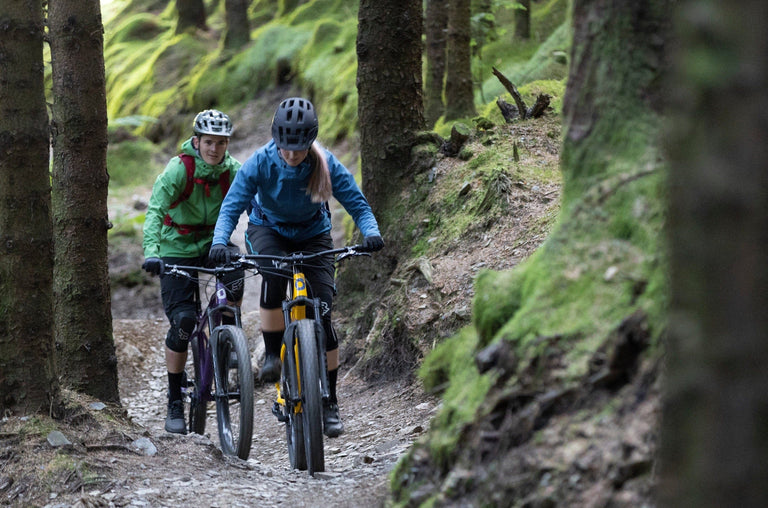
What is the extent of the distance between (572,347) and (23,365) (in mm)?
3779

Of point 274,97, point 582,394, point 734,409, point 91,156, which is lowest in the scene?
point 582,394

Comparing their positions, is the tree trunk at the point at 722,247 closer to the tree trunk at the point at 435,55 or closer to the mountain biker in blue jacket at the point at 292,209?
the mountain biker in blue jacket at the point at 292,209

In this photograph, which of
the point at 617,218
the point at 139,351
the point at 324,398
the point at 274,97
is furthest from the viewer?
the point at 274,97

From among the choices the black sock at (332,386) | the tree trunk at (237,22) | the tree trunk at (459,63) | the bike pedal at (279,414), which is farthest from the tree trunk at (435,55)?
the tree trunk at (237,22)

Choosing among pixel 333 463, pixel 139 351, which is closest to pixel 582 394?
pixel 333 463

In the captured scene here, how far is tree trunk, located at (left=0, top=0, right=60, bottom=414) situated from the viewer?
5109mm

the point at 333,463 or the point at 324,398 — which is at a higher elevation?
the point at 324,398

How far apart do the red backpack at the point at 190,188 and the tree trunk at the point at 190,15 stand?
2183 centimetres

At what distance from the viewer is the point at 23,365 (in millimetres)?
5289

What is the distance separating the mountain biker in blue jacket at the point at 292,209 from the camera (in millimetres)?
5535

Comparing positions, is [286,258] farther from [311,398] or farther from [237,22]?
[237,22]

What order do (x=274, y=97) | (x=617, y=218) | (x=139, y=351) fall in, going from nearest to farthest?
(x=617, y=218) < (x=139, y=351) < (x=274, y=97)

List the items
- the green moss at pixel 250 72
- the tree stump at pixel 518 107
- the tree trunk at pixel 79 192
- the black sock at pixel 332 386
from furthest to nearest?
the green moss at pixel 250 72
the tree stump at pixel 518 107
the tree trunk at pixel 79 192
the black sock at pixel 332 386

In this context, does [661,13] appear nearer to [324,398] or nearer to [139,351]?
[324,398]
